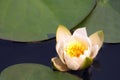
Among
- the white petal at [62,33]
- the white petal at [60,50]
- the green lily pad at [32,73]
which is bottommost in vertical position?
the green lily pad at [32,73]

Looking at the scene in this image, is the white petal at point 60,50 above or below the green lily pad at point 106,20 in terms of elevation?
below

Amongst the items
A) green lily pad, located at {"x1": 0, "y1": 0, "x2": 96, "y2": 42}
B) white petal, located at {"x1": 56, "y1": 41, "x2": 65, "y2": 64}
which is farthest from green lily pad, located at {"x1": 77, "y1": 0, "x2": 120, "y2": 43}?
white petal, located at {"x1": 56, "y1": 41, "x2": 65, "y2": 64}

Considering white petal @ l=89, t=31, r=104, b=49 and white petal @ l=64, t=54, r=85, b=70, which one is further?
white petal @ l=89, t=31, r=104, b=49

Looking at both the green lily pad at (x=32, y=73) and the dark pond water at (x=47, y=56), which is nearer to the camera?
the green lily pad at (x=32, y=73)

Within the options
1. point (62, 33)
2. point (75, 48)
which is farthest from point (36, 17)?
point (75, 48)

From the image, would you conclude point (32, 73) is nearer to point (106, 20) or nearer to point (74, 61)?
point (74, 61)

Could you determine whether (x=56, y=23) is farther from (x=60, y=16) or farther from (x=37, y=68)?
(x=37, y=68)

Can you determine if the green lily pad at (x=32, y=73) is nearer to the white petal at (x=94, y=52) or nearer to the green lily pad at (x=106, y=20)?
the white petal at (x=94, y=52)

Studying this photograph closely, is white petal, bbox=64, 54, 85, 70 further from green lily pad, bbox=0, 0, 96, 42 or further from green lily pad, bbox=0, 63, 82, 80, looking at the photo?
green lily pad, bbox=0, 0, 96, 42

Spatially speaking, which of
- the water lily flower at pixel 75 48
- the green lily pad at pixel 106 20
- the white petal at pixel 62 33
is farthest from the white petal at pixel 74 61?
the green lily pad at pixel 106 20
